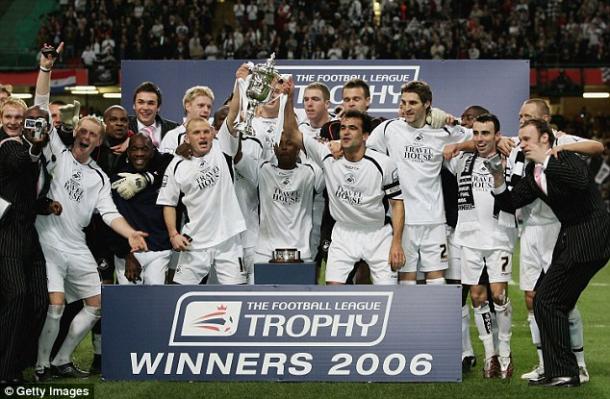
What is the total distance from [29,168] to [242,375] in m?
2.32


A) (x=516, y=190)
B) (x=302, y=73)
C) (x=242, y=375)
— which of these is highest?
(x=302, y=73)

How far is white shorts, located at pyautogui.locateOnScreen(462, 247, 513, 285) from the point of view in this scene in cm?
855

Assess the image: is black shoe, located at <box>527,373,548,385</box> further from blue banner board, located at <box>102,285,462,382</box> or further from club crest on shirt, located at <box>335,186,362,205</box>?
club crest on shirt, located at <box>335,186,362,205</box>

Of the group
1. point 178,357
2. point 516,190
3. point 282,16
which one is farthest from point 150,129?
point 282,16

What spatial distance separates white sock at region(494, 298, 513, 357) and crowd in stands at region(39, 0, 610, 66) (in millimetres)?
20102

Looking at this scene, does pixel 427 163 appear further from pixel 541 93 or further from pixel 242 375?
pixel 541 93

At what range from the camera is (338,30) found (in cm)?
3014

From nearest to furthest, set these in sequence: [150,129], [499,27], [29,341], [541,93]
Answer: [29,341] → [150,129] → [541,93] → [499,27]

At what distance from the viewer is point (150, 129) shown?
9.50m

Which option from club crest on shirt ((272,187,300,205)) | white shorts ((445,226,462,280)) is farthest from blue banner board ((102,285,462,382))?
white shorts ((445,226,462,280))

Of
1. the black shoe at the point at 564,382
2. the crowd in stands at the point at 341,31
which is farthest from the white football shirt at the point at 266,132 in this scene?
the crowd in stands at the point at 341,31

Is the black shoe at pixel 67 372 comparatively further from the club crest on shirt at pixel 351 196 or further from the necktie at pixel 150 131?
the club crest on shirt at pixel 351 196
